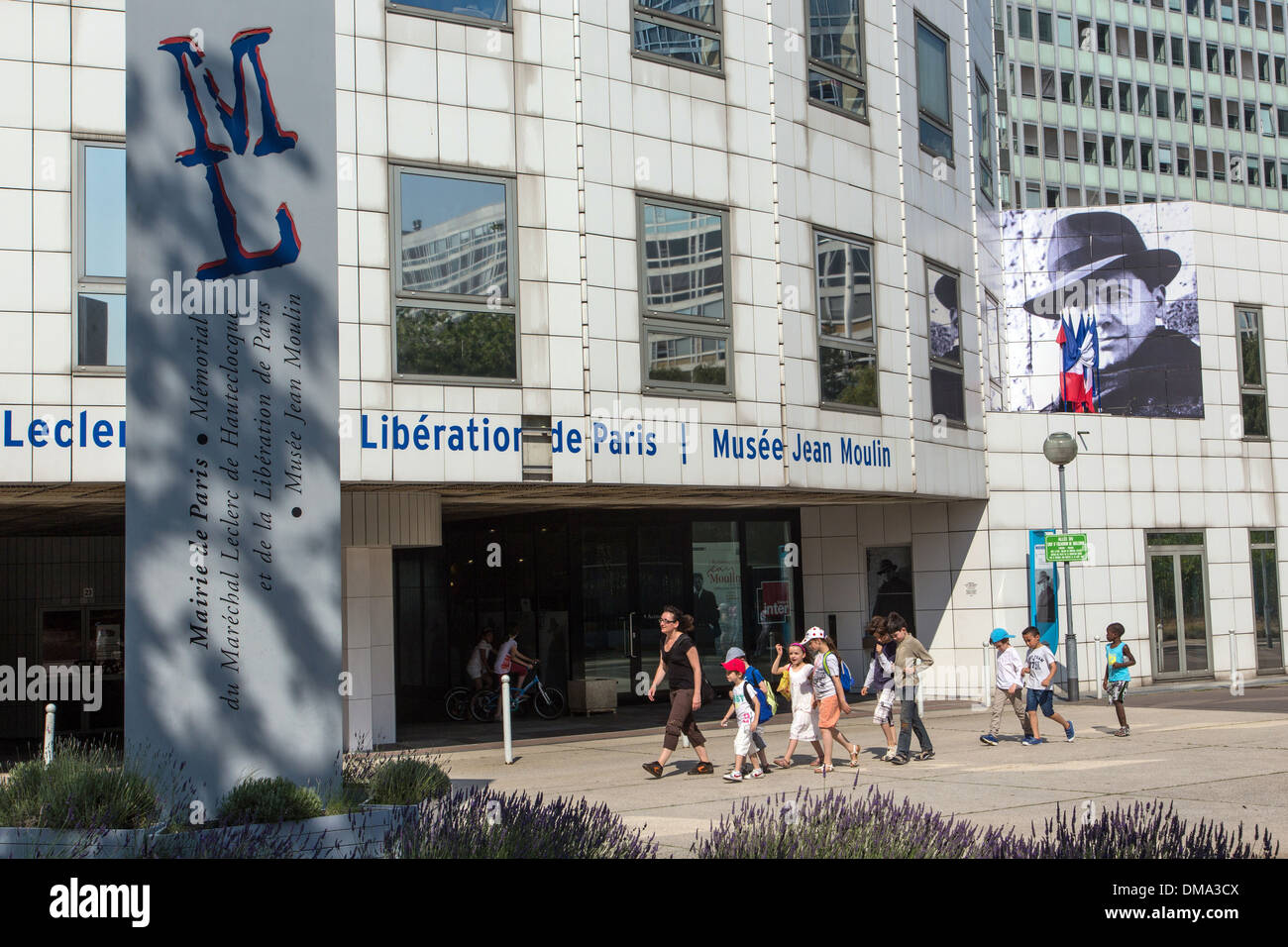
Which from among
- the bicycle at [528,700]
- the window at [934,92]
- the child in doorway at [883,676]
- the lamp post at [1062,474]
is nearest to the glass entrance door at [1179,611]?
the lamp post at [1062,474]

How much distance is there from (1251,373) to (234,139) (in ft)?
83.4

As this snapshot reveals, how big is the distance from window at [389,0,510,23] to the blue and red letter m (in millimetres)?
8095

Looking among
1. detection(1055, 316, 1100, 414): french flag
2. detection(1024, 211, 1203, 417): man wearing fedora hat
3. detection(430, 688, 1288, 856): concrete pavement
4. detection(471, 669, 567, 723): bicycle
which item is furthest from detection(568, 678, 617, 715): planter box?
detection(1055, 316, 1100, 414): french flag

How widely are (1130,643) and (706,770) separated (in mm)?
13998

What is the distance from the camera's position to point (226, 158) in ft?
30.9

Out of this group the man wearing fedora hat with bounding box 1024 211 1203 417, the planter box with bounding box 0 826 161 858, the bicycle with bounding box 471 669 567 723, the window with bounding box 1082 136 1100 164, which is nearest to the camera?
the planter box with bounding box 0 826 161 858

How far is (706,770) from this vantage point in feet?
51.6

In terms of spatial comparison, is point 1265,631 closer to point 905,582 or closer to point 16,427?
point 905,582

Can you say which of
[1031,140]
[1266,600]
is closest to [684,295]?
[1266,600]

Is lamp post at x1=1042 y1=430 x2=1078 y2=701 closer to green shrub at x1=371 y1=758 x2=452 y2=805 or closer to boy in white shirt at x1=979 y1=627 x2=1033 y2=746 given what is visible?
boy in white shirt at x1=979 y1=627 x2=1033 y2=746

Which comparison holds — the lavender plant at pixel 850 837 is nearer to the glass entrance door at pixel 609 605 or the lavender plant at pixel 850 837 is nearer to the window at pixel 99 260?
the window at pixel 99 260

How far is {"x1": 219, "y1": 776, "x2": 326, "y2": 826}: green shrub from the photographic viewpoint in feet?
28.1
